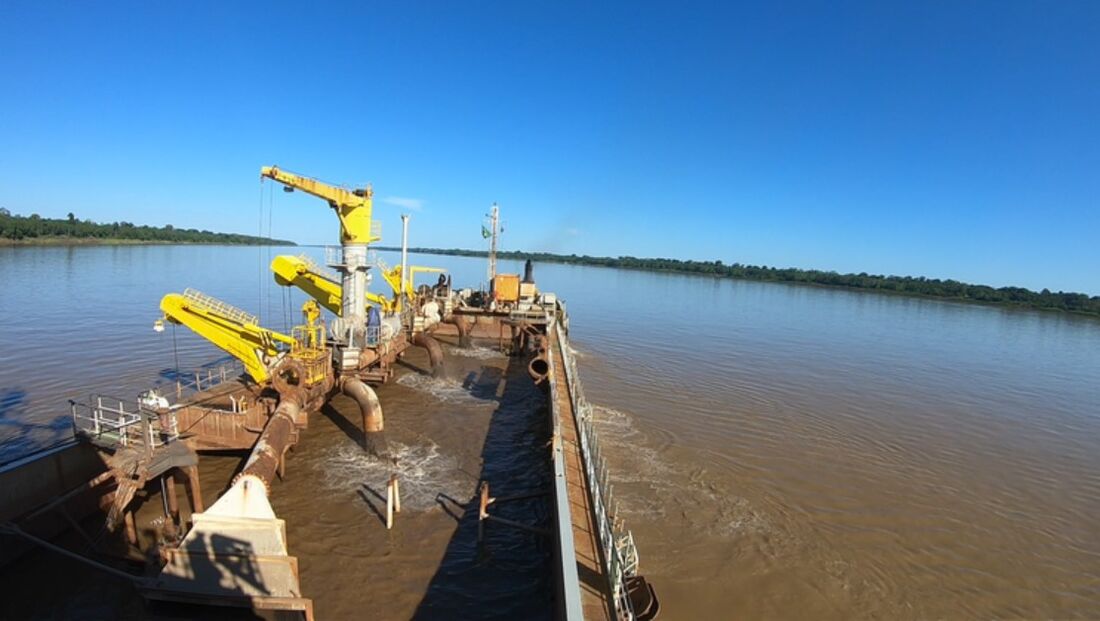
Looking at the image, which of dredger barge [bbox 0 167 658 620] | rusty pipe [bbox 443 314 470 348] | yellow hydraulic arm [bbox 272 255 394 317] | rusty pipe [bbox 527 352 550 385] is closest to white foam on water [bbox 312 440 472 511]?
dredger barge [bbox 0 167 658 620]

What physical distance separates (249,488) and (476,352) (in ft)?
70.9

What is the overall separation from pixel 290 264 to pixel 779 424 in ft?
68.9

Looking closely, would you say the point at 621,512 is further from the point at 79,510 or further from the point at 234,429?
the point at 79,510

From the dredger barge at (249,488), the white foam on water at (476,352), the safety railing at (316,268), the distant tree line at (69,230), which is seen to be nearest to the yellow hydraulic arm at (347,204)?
the dredger barge at (249,488)

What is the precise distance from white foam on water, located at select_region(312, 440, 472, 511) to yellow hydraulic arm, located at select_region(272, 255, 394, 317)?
8.30 meters

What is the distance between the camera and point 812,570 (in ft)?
34.9

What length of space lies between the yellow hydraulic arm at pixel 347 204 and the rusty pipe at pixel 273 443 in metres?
7.50

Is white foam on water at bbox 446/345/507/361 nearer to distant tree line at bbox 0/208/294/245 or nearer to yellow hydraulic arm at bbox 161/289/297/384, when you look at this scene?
yellow hydraulic arm at bbox 161/289/297/384

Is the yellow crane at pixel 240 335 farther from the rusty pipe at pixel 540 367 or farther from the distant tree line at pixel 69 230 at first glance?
the distant tree line at pixel 69 230

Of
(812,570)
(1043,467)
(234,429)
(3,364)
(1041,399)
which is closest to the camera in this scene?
(812,570)

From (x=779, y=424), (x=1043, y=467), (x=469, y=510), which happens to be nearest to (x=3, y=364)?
(x=469, y=510)

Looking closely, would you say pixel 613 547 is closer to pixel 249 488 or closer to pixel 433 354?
pixel 249 488

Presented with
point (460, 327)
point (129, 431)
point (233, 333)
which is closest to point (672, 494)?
point (129, 431)

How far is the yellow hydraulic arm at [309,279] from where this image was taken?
1986cm
